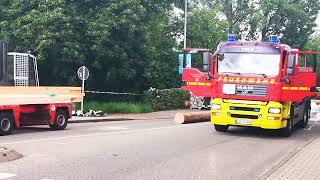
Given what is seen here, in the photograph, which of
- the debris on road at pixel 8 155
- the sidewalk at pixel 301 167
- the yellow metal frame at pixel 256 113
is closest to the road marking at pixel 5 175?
the debris on road at pixel 8 155

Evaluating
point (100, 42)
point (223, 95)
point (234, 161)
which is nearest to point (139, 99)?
point (100, 42)

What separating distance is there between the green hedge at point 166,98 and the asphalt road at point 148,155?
52.7 ft

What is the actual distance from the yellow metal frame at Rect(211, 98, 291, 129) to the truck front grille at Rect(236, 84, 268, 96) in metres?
0.25

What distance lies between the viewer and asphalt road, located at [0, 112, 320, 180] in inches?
369

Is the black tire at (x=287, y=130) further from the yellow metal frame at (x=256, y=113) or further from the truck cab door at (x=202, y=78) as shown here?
the truck cab door at (x=202, y=78)

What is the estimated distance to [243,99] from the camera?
645 inches

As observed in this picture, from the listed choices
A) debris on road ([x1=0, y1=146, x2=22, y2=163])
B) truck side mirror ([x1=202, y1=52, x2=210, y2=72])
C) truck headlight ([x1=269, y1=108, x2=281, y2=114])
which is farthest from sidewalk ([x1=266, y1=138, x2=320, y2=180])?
debris on road ([x1=0, y1=146, x2=22, y2=163])

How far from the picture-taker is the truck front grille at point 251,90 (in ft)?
52.7

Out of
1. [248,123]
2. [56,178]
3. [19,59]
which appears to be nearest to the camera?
[56,178]

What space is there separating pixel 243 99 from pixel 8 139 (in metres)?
6.99

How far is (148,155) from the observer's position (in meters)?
11.7

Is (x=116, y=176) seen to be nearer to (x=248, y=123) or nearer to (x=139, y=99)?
(x=248, y=123)

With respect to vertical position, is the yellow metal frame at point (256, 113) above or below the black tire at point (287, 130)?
above

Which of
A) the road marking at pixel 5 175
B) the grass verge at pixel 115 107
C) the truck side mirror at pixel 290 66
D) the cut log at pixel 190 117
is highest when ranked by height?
the truck side mirror at pixel 290 66
